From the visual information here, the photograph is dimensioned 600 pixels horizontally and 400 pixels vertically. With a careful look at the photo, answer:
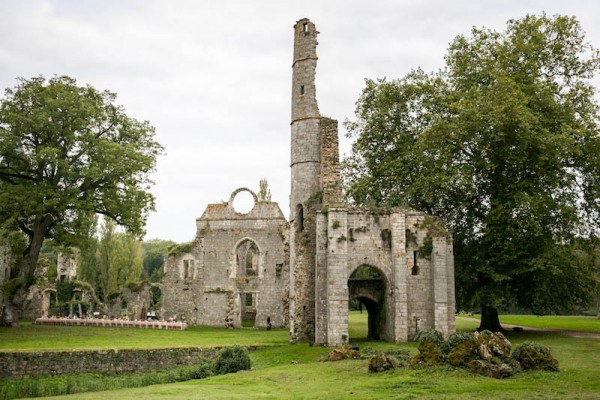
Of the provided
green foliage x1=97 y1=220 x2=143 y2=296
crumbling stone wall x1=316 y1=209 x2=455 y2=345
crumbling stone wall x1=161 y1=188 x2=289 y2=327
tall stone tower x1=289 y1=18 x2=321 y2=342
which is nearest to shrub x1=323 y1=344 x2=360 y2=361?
crumbling stone wall x1=316 y1=209 x2=455 y2=345

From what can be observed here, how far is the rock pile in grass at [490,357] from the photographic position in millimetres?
14398

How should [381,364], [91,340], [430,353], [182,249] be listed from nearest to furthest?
[381,364], [430,353], [91,340], [182,249]

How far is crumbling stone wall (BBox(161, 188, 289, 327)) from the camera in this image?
38.2 m

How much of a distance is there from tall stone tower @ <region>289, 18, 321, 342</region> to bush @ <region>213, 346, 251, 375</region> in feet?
21.1

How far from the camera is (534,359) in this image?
48.8 feet

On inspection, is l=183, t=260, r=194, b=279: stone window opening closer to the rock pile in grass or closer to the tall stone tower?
the tall stone tower

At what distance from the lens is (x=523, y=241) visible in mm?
26391

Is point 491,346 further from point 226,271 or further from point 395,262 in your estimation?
point 226,271

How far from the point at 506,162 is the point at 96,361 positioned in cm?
1929

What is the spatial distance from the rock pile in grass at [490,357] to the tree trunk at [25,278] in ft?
69.6

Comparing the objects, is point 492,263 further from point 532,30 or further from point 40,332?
point 40,332

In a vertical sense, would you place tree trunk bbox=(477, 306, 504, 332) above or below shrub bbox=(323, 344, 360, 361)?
above

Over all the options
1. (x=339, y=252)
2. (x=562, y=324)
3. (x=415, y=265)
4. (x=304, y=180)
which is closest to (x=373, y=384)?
(x=339, y=252)

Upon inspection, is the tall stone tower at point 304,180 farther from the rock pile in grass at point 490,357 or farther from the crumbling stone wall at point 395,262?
the rock pile in grass at point 490,357
